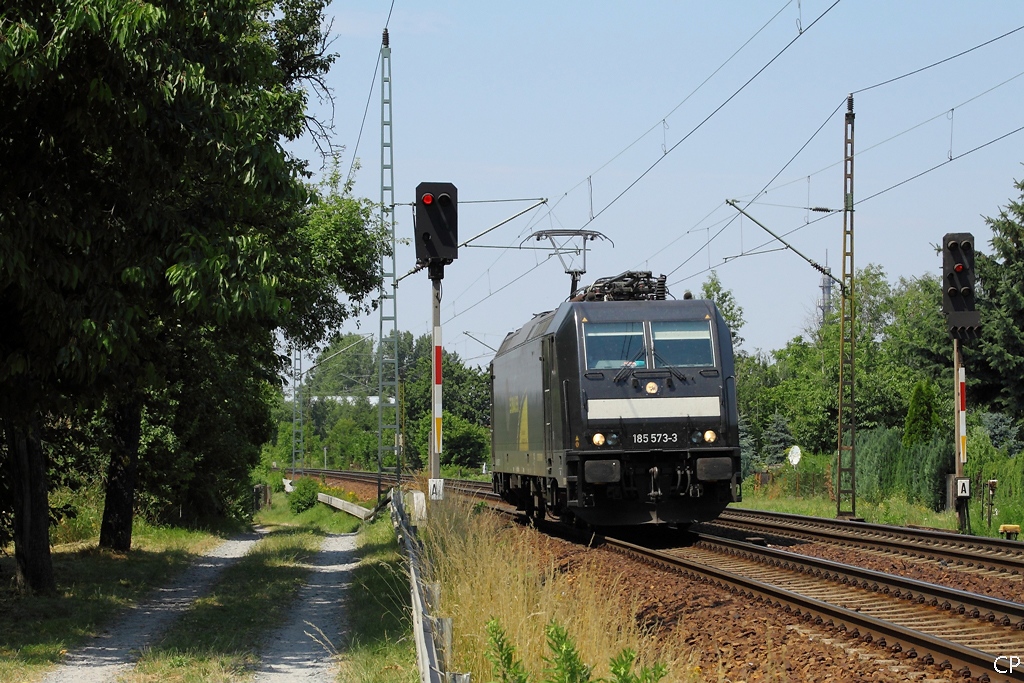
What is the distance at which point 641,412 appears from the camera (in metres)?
17.4

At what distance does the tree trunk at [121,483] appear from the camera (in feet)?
75.5

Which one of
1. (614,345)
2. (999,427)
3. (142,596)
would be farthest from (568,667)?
(999,427)

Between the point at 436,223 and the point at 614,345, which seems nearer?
the point at 436,223

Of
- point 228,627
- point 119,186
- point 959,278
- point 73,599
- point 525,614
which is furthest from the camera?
point 959,278

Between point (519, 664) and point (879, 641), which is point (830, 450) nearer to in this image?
point (879, 641)

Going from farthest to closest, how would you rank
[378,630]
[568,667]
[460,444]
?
[460,444]
[378,630]
[568,667]

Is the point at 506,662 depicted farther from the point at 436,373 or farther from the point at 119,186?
the point at 436,373

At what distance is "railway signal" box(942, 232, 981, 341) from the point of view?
20.1 meters

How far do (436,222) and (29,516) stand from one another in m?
7.00

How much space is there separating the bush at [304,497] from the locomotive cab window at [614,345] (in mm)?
37653

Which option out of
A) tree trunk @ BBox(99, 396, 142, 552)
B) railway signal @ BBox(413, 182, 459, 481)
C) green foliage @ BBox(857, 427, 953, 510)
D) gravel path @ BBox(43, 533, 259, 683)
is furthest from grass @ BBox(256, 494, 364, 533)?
railway signal @ BBox(413, 182, 459, 481)

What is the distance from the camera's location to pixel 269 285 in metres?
10.5

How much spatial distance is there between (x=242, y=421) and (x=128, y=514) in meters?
13.9

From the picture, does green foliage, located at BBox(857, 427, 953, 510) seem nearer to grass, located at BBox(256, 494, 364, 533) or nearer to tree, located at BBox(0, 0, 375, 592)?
grass, located at BBox(256, 494, 364, 533)
